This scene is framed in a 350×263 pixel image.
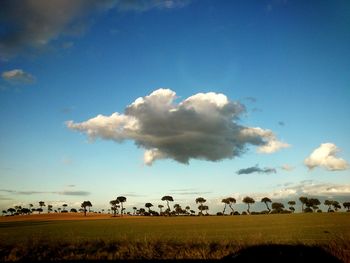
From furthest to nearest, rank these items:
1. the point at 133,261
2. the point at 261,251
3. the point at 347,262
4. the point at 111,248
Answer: the point at 111,248
the point at 133,261
the point at 347,262
the point at 261,251

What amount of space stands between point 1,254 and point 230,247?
13.3 meters

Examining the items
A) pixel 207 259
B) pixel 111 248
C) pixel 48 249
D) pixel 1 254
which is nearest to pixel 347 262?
pixel 207 259

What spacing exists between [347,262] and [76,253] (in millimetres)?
14180

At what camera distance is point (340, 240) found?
815 inches

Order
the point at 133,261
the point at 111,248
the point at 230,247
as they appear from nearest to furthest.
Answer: the point at 133,261, the point at 230,247, the point at 111,248

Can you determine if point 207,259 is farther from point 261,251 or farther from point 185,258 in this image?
point 261,251

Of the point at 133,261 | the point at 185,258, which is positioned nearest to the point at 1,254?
the point at 133,261

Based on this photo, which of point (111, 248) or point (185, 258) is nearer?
point (185, 258)

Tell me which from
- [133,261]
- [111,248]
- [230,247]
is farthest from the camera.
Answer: [111,248]

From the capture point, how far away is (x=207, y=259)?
18234 millimetres

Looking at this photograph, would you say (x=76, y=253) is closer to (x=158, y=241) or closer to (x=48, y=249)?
(x=48, y=249)

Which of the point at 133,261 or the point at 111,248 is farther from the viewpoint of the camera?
the point at 111,248


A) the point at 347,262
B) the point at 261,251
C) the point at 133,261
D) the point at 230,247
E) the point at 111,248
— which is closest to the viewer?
the point at 261,251

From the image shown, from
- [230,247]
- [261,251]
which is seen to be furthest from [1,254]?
[261,251]
